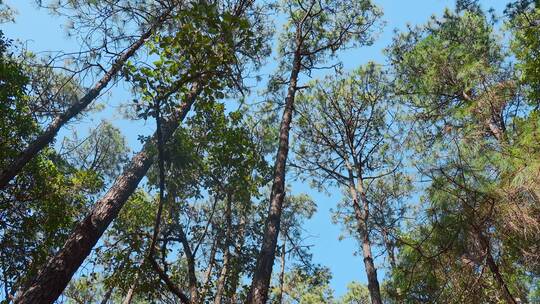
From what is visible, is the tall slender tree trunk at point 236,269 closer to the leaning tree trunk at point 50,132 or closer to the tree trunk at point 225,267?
the tree trunk at point 225,267

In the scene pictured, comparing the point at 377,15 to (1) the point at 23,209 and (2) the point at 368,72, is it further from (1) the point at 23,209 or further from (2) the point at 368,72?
(1) the point at 23,209

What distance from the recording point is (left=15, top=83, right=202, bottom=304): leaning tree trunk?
4940 millimetres

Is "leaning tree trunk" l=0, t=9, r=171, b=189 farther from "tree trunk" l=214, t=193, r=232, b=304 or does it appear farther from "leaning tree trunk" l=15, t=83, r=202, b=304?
"tree trunk" l=214, t=193, r=232, b=304

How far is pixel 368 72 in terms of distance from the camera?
1266 centimetres

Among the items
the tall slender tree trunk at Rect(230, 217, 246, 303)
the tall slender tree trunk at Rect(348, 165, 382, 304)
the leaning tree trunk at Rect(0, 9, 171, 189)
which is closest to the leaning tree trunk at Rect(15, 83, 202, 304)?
the leaning tree trunk at Rect(0, 9, 171, 189)

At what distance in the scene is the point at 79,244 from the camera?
555cm

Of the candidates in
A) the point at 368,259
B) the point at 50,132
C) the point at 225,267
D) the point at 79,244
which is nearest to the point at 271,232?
the point at 79,244

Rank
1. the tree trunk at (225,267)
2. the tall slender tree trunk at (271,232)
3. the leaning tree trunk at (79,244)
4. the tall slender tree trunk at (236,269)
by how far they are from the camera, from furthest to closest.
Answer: the tall slender tree trunk at (236,269), the tree trunk at (225,267), the leaning tree trunk at (79,244), the tall slender tree trunk at (271,232)

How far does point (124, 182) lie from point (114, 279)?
5.68ft

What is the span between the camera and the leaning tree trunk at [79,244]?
4.94 m

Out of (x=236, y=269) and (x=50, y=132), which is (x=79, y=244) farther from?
(x=236, y=269)

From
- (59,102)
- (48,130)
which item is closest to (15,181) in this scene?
(48,130)

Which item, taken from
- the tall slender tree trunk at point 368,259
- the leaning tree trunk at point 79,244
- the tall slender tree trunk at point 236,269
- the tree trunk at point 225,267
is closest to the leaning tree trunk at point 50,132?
the leaning tree trunk at point 79,244

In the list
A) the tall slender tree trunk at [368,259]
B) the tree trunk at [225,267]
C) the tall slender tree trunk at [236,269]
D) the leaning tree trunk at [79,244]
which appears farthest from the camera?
the tall slender tree trunk at [236,269]
